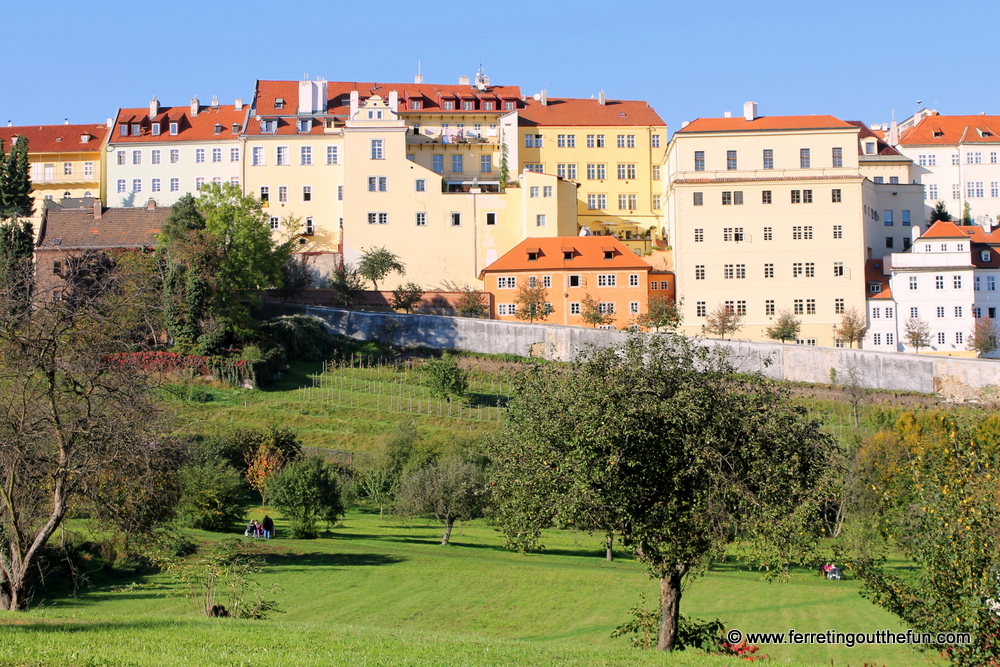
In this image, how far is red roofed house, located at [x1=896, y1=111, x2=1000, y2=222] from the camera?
93.8 meters

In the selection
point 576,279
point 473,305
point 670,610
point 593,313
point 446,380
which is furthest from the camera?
point 576,279

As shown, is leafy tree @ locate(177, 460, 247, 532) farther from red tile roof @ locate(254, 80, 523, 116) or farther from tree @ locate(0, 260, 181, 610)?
red tile roof @ locate(254, 80, 523, 116)

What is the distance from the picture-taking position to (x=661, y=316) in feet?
244

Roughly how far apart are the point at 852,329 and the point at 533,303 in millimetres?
21758

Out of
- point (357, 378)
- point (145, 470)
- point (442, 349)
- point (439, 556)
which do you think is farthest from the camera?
point (442, 349)

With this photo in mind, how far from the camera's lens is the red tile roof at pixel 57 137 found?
92500mm

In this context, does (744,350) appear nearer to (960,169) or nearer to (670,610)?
(960,169)

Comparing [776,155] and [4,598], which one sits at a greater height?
[776,155]

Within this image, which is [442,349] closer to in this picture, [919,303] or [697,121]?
[697,121]

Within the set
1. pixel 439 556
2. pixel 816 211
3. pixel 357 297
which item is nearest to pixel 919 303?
pixel 816 211

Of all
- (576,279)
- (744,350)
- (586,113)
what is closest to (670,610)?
(744,350)

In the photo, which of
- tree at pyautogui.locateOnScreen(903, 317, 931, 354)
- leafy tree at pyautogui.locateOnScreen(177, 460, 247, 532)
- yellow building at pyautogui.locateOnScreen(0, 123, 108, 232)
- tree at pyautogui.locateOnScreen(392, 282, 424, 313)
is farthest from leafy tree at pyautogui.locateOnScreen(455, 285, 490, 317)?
leafy tree at pyautogui.locateOnScreen(177, 460, 247, 532)

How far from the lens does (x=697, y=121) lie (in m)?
81.8

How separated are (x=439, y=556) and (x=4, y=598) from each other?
1766 cm
